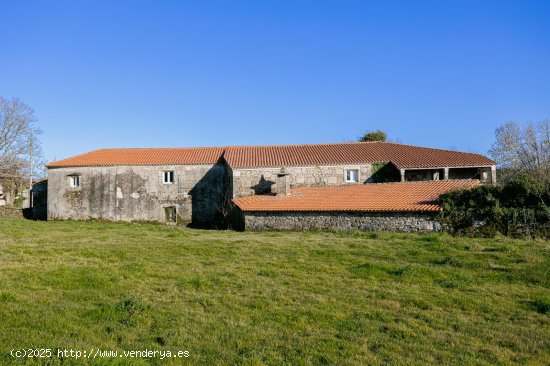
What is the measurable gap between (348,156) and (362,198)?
312 inches

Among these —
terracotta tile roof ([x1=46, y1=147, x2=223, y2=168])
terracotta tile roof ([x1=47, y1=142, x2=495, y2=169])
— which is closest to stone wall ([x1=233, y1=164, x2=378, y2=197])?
terracotta tile roof ([x1=47, y1=142, x2=495, y2=169])

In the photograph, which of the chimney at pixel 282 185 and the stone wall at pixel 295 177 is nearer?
the chimney at pixel 282 185

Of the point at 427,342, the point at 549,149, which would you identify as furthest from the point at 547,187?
the point at 549,149

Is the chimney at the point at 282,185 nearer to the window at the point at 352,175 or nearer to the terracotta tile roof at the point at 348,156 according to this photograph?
the terracotta tile roof at the point at 348,156

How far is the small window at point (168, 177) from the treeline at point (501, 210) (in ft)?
60.6

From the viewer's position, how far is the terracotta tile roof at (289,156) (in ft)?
92.9

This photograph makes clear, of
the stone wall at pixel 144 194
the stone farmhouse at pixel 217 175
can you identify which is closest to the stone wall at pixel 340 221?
the stone farmhouse at pixel 217 175

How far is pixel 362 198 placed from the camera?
21.8 meters

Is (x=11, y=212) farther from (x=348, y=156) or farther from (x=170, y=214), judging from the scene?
(x=348, y=156)

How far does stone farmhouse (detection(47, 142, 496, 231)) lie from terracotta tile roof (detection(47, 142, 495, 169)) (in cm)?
7

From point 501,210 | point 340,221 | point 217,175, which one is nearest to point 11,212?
point 217,175

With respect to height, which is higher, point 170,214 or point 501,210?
point 501,210

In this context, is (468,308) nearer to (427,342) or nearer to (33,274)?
(427,342)

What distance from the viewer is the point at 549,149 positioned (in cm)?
3497
